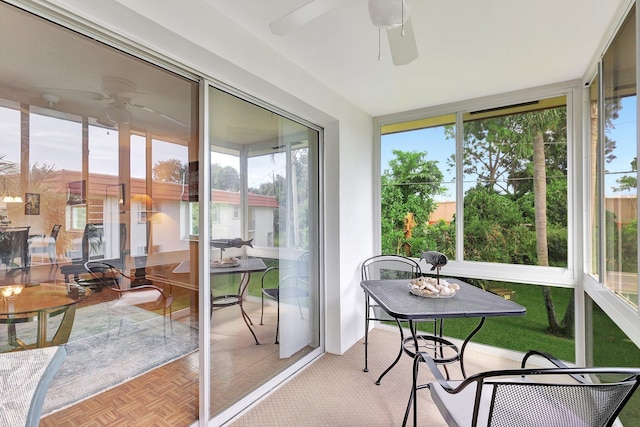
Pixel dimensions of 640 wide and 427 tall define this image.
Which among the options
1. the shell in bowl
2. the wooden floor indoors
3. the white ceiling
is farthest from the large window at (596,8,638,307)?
the wooden floor indoors

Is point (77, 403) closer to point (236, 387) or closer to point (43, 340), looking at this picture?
point (43, 340)

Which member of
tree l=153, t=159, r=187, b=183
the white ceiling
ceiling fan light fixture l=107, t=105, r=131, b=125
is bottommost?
tree l=153, t=159, r=187, b=183

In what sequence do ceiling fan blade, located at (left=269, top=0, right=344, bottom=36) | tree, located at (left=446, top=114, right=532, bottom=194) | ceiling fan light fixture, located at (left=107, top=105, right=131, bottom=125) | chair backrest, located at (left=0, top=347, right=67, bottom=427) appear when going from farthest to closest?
tree, located at (left=446, top=114, right=532, bottom=194) → ceiling fan light fixture, located at (left=107, top=105, right=131, bottom=125) → ceiling fan blade, located at (left=269, top=0, right=344, bottom=36) → chair backrest, located at (left=0, top=347, right=67, bottom=427)

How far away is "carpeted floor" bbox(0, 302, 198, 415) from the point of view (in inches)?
55.5

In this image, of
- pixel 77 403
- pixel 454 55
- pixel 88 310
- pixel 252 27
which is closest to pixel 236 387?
pixel 77 403

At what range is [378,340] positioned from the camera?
3275mm

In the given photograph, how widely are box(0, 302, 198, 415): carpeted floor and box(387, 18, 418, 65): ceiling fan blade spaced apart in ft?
6.39

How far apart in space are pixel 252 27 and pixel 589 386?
93.3 inches

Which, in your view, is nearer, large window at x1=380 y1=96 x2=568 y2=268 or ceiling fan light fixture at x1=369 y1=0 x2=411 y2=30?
ceiling fan light fixture at x1=369 y1=0 x2=411 y2=30

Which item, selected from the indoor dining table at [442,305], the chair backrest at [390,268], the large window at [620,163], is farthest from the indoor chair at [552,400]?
the chair backrest at [390,268]

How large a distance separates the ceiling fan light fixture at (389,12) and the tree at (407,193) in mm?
2269

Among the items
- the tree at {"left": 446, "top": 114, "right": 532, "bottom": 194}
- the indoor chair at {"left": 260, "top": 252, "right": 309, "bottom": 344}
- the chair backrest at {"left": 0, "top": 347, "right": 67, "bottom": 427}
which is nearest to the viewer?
the chair backrest at {"left": 0, "top": 347, "right": 67, "bottom": 427}

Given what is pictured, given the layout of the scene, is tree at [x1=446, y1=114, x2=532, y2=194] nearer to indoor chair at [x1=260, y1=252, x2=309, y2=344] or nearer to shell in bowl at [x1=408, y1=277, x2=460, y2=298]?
shell in bowl at [x1=408, y1=277, x2=460, y2=298]

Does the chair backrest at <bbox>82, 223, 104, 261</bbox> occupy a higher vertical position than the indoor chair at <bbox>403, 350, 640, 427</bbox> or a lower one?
higher
